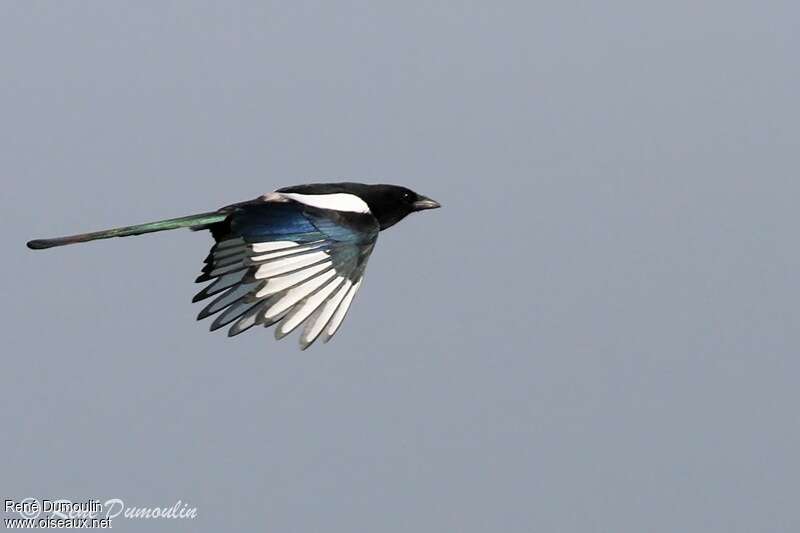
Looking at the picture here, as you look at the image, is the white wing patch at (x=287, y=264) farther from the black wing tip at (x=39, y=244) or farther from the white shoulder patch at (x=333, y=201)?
the black wing tip at (x=39, y=244)

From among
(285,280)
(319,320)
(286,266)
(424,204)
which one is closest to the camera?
(319,320)

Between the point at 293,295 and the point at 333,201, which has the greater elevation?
the point at 333,201

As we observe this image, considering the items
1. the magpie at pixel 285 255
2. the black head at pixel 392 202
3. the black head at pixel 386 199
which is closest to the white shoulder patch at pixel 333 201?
the magpie at pixel 285 255

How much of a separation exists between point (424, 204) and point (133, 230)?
174 centimetres

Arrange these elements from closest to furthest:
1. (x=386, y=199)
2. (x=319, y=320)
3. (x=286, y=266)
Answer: (x=319, y=320) → (x=286, y=266) → (x=386, y=199)

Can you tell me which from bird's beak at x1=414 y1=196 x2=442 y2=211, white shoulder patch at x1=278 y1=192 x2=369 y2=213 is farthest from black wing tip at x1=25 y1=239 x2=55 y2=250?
bird's beak at x1=414 y1=196 x2=442 y2=211

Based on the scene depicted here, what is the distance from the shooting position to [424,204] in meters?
8.23

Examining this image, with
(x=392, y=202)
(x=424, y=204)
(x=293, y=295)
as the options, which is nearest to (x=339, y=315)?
(x=293, y=295)

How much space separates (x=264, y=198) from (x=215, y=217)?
33 centimetres

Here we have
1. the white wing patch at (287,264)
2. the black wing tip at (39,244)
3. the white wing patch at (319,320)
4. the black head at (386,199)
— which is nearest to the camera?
the white wing patch at (319,320)

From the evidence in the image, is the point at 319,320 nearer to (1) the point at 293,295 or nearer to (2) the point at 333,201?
(1) the point at 293,295

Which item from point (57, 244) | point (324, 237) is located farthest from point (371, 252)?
point (57, 244)

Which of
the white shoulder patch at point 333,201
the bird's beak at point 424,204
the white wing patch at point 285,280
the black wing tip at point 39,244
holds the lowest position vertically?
the black wing tip at point 39,244

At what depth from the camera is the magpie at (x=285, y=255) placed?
6.38m
